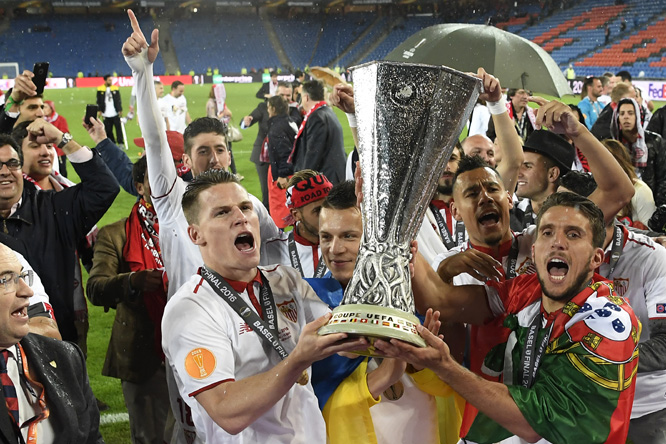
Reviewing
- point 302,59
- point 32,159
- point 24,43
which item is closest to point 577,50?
point 302,59

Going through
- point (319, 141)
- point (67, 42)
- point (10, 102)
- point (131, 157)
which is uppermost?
point (67, 42)

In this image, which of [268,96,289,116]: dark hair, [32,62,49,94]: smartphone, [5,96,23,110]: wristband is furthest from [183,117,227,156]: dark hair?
[268,96,289,116]: dark hair

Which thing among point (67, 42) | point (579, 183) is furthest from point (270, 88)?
point (67, 42)

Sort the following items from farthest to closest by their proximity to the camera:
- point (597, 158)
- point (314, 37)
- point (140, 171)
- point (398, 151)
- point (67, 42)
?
point (67, 42)
point (314, 37)
point (140, 171)
point (597, 158)
point (398, 151)

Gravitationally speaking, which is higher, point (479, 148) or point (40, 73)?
point (40, 73)

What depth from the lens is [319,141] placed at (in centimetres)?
729

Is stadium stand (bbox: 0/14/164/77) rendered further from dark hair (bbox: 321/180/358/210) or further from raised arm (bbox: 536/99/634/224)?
raised arm (bbox: 536/99/634/224)

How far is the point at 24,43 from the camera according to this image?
4175 centimetres

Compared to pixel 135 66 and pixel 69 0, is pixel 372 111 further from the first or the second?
pixel 69 0

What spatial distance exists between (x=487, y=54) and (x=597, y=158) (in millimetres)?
724

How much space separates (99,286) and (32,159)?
109cm

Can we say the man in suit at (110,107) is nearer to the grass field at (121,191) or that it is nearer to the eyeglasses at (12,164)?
the grass field at (121,191)

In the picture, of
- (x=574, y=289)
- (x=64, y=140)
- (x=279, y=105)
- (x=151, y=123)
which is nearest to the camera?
(x=574, y=289)

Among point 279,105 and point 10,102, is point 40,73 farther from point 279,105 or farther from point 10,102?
point 279,105
